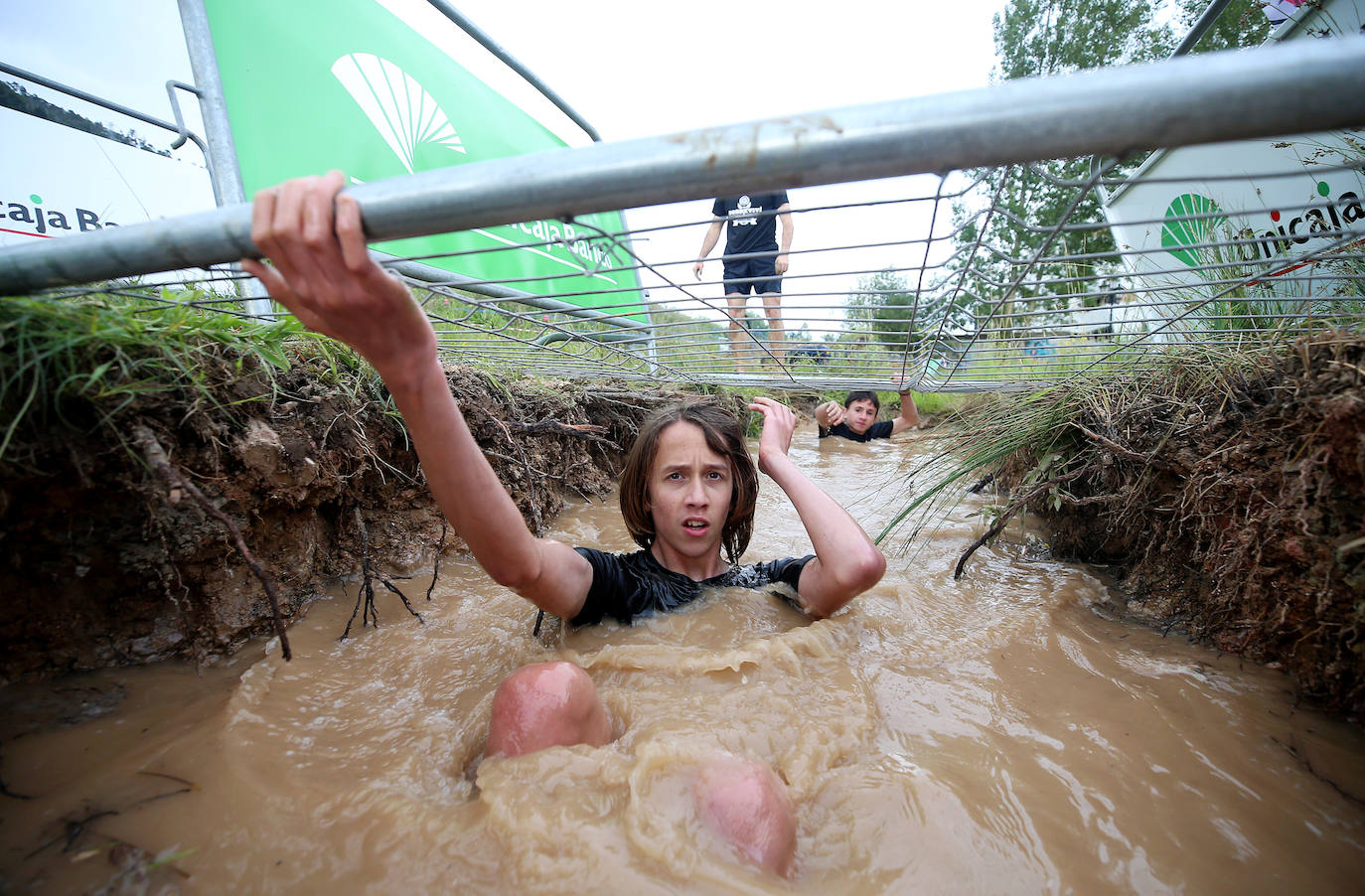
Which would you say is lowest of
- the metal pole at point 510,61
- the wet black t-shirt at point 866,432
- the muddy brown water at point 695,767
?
the wet black t-shirt at point 866,432

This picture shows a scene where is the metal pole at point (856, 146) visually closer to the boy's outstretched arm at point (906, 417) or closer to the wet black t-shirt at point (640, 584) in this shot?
the wet black t-shirt at point (640, 584)

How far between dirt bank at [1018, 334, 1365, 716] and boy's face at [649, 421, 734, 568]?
1.38 m

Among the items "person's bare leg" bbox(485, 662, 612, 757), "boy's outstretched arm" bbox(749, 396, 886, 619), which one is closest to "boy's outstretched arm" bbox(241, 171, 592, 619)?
"person's bare leg" bbox(485, 662, 612, 757)

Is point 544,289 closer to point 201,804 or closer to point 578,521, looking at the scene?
point 578,521

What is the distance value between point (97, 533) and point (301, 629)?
0.58 metres

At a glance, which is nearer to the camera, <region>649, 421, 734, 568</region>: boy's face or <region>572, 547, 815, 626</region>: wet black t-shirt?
<region>572, 547, 815, 626</region>: wet black t-shirt

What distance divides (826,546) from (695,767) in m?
0.89

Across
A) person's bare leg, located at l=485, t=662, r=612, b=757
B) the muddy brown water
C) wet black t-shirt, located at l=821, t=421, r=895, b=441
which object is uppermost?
person's bare leg, located at l=485, t=662, r=612, b=757

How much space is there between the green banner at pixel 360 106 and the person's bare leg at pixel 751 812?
1313mm

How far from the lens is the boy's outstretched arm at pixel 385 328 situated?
85cm

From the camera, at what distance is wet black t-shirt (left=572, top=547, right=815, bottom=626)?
6.05 feet

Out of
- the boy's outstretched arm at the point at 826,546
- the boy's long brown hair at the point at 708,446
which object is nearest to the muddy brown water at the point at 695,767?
the boy's outstretched arm at the point at 826,546

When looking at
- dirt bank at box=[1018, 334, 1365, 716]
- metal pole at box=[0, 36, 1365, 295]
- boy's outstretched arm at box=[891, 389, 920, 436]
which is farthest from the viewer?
boy's outstretched arm at box=[891, 389, 920, 436]

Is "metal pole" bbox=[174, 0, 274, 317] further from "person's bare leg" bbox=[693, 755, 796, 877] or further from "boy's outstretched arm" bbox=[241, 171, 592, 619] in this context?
"person's bare leg" bbox=[693, 755, 796, 877]
